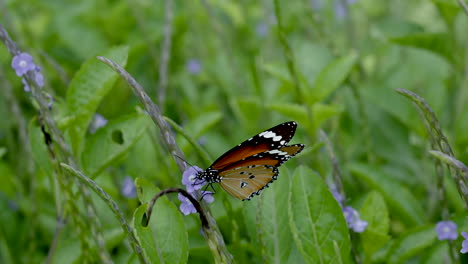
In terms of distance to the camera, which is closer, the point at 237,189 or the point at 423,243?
the point at 237,189

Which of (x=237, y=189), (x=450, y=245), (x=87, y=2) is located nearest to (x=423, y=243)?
(x=450, y=245)

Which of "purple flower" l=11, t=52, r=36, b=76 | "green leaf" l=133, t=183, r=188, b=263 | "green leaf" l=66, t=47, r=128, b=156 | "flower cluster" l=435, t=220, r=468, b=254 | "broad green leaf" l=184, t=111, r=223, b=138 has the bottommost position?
"flower cluster" l=435, t=220, r=468, b=254

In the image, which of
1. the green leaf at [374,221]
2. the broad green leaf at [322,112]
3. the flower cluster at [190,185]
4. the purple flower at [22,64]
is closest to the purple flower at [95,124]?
the purple flower at [22,64]

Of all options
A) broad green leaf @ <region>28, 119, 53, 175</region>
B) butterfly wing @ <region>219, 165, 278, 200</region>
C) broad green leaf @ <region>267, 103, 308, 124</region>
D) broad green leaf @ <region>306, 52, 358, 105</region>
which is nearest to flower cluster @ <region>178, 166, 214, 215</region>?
butterfly wing @ <region>219, 165, 278, 200</region>

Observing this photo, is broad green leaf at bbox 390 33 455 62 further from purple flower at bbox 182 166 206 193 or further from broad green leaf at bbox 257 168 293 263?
purple flower at bbox 182 166 206 193

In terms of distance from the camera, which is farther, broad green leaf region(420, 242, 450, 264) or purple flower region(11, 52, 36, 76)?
broad green leaf region(420, 242, 450, 264)

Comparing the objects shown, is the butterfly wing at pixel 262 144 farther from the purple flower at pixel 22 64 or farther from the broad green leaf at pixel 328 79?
the broad green leaf at pixel 328 79

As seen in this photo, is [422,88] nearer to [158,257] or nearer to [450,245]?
[450,245]
